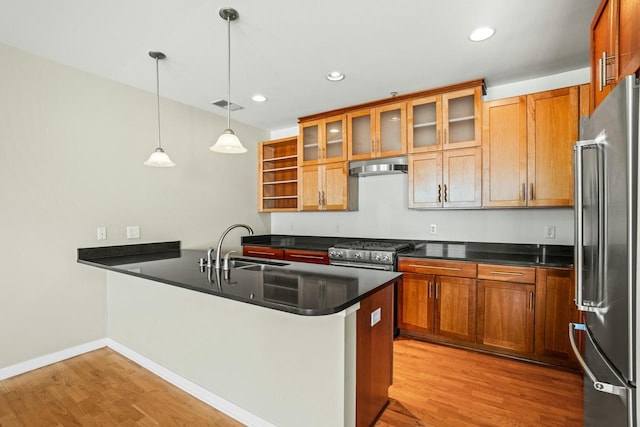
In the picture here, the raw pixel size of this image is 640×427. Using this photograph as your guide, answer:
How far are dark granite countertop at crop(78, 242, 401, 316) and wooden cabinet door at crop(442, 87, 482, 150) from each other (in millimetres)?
1883

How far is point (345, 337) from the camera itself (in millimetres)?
1581

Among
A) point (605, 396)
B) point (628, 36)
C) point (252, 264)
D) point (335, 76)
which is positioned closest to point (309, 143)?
point (335, 76)

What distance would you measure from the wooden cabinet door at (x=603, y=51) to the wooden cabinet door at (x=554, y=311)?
1.48 metres

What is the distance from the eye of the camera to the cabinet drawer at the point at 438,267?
9.63ft

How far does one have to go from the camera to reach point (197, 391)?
7.30ft

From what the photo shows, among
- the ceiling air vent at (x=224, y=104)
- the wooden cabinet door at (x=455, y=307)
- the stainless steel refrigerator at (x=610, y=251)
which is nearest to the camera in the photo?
the stainless steel refrigerator at (x=610, y=251)

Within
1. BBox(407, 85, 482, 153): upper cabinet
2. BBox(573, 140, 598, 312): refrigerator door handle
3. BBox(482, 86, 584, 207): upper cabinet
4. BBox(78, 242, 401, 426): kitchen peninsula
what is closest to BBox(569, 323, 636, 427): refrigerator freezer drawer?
BBox(573, 140, 598, 312): refrigerator door handle

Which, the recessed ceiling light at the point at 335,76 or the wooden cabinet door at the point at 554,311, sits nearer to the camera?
the wooden cabinet door at the point at 554,311

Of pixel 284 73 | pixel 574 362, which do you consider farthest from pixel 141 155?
pixel 574 362

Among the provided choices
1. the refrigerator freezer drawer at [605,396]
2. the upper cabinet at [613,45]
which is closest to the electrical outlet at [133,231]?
the refrigerator freezer drawer at [605,396]

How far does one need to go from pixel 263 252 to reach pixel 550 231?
338cm

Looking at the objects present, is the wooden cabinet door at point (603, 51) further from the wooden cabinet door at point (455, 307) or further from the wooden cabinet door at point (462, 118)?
the wooden cabinet door at point (455, 307)

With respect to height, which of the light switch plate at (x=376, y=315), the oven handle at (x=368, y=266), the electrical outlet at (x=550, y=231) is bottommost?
the light switch plate at (x=376, y=315)

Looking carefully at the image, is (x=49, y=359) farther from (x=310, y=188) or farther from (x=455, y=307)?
(x=455, y=307)
